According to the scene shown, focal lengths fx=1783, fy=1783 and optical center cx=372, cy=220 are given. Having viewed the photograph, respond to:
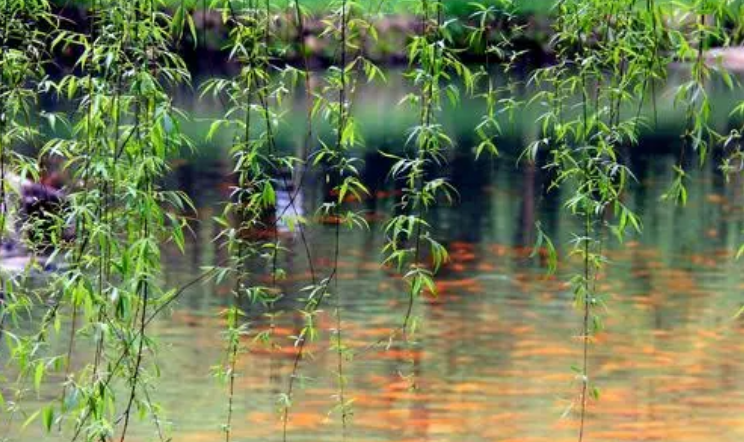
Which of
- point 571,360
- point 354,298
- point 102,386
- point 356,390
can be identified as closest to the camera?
point 102,386

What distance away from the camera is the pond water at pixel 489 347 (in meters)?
8.04

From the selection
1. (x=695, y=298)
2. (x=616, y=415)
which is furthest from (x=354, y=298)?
(x=616, y=415)

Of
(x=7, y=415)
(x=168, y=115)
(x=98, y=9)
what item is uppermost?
(x=98, y=9)

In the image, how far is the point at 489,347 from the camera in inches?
384

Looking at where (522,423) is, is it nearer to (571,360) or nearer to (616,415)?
(616,415)

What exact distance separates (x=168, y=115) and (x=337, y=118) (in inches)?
13.1

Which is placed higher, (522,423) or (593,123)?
(593,123)

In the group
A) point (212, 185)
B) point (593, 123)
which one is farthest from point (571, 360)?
point (212, 185)

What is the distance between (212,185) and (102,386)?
13441 mm

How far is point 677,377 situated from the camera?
905cm

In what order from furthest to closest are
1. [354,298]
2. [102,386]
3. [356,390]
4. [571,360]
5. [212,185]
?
[212,185] < [354,298] < [571,360] < [356,390] < [102,386]

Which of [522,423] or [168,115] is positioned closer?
[168,115]

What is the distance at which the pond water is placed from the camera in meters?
8.04

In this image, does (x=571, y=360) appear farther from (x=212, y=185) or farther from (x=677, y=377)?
(x=212, y=185)
